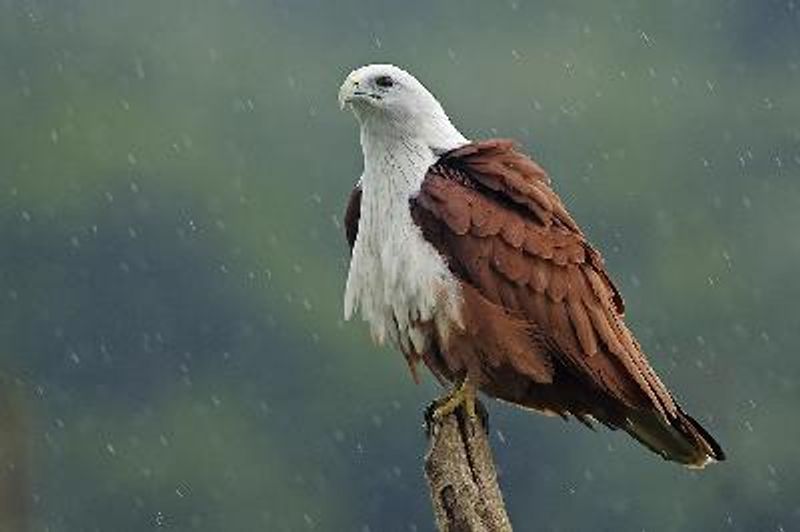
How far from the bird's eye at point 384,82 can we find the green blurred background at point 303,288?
1364 centimetres

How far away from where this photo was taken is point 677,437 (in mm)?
6094

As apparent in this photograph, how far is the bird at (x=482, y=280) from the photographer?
5934mm

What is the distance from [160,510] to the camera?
20.9 meters

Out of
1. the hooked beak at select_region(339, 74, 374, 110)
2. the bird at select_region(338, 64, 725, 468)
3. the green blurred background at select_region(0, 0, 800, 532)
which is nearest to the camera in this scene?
the bird at select_region(338, 64, 725, 468)

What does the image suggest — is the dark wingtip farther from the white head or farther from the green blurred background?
the green blurred background

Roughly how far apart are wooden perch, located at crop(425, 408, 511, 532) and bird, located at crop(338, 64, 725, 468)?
0.32 ft

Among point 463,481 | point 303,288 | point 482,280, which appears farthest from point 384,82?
point 303,288

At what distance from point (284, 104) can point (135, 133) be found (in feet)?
6.16

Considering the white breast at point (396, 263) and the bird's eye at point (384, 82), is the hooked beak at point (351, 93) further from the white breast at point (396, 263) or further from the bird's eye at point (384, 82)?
the white breast at point (396, 263)

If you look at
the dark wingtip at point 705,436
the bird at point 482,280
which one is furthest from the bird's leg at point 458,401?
the dark wingtip at point 705,436

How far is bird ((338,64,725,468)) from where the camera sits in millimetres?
5934

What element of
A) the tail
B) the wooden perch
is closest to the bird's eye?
the wooden perch

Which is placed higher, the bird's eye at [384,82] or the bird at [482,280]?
the bird's eye at [384,82]

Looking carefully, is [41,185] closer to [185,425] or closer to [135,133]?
[135,133]
